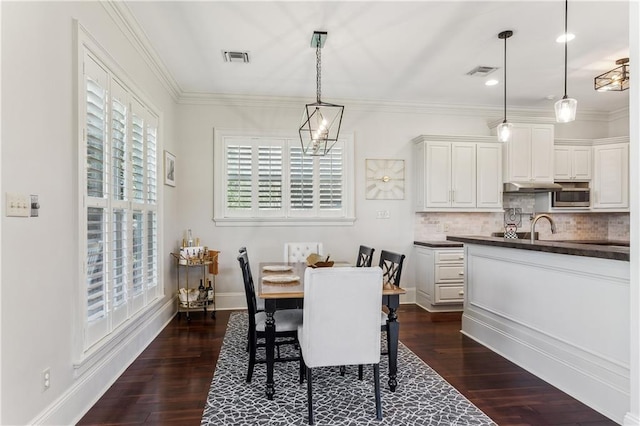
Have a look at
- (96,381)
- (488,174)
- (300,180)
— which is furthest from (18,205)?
(488,174)

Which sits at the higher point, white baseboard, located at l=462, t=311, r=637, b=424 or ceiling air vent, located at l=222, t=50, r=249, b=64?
ceiling air vent, located at l=222, t=50, r=249, b=64

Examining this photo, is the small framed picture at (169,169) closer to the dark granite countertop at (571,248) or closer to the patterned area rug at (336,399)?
the patterned area rug at (336,399)

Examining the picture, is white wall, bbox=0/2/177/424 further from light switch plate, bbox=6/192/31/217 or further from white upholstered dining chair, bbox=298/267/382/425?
white upholstered dining chair, bbox=298/267/382/425

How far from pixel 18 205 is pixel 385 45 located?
3133 mm

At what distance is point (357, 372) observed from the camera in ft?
9.64

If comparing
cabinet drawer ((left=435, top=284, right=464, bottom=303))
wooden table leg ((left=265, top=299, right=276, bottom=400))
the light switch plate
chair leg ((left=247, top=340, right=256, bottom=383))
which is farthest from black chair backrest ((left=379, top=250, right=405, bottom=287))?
the light switch plate

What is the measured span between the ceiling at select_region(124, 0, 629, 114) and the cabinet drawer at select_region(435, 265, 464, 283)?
2306mm

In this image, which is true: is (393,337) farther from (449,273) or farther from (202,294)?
(202,294)

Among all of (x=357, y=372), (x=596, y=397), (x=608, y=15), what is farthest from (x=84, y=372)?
(x=608, y=15)

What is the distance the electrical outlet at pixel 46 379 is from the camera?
1939mm

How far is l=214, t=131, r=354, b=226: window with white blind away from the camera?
5.00 m

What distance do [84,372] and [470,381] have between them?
2687mm

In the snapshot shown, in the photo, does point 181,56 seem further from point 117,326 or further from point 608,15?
point 608,15

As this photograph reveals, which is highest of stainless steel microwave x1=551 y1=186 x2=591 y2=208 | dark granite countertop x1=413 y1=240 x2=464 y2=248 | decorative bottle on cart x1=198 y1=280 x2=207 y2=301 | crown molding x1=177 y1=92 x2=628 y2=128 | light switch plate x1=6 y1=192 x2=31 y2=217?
crown molding x1=177 y1=92 x2=628 y2=128
